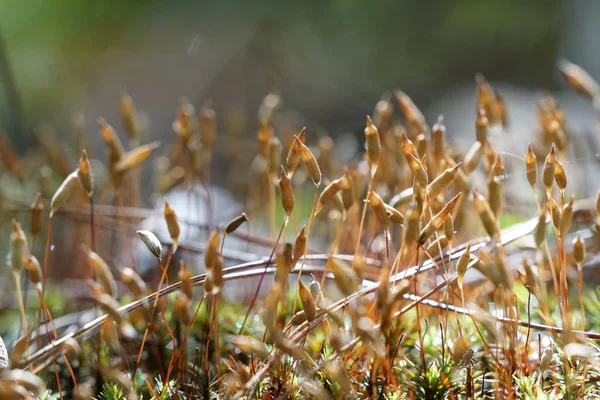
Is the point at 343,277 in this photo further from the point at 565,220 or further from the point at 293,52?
the point at 293,52

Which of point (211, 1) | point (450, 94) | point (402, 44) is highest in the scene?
point (211, 1)

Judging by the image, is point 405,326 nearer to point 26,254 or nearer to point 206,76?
point 26,254

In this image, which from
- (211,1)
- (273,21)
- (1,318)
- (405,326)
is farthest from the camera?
(211,1)

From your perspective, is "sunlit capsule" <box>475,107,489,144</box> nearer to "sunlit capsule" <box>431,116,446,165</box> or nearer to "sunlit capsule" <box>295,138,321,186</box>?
"sunlit capsule" <box>431,116,446,165</box>

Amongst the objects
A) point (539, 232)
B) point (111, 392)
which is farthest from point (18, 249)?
point (539, 232)

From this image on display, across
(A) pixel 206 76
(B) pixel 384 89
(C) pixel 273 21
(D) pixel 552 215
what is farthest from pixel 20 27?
(D) pixel 552 215

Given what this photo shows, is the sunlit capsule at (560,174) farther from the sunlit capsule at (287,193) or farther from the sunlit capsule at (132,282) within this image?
the sunlit capsule at (132,282)

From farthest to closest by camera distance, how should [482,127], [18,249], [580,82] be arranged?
[580,82] → [482,127] → [18,249]

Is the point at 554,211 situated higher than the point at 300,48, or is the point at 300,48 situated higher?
the point at 554,211

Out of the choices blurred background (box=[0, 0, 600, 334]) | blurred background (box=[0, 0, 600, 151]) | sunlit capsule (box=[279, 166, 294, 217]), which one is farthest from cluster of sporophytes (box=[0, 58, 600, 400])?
blurred background (box=[0, 0, 600, 151])
